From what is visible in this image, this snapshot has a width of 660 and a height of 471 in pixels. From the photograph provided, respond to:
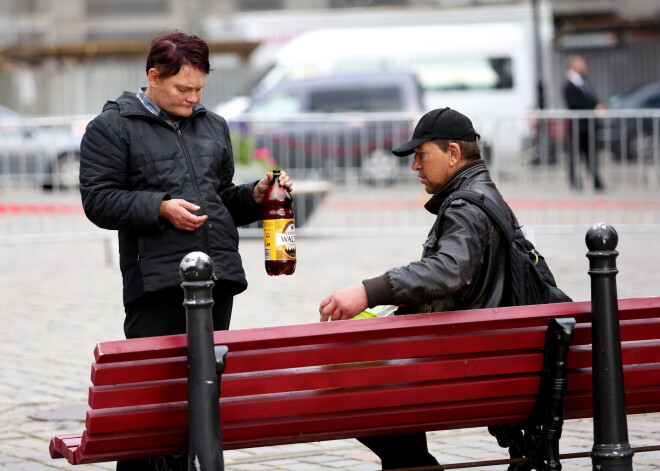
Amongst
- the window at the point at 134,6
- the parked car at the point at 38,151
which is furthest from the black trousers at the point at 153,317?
the window at the point at 134,6

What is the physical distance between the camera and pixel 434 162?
4.18 metres

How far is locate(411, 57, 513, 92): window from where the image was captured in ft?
85.7

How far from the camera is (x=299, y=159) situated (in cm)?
1412

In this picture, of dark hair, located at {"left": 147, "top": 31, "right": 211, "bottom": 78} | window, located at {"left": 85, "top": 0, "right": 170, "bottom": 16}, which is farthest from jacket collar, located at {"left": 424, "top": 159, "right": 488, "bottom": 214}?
window, located at {"left": 85, "top": 0, "right": 170, "bottom": 16}

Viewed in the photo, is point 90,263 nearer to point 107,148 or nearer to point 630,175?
point 630,175

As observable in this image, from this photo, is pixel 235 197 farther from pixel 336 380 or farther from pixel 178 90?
pixel 336 380

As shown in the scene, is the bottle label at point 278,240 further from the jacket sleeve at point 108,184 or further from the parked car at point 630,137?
the parked car at point 630,137

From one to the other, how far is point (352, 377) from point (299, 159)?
10455 millimetres

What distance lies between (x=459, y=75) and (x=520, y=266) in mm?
22450

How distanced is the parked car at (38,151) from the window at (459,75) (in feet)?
44.5

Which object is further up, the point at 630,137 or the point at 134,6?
the point at 134,6

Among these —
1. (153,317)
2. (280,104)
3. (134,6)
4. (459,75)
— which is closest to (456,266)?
(153,317)

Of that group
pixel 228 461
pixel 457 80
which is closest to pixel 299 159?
pixel 228 461

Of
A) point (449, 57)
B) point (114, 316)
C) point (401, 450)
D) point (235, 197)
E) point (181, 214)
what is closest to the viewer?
point (181, 214)
